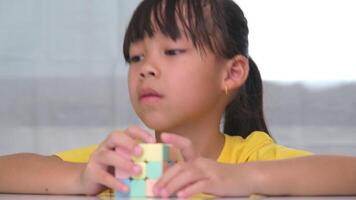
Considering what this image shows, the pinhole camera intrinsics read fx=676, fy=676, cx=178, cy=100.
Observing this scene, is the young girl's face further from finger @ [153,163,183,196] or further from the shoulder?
finger @ [153,163,183,196]

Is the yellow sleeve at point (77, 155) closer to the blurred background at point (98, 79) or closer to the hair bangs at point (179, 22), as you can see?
the hair bangs at point (179, 22)

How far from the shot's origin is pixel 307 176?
112 centimetres

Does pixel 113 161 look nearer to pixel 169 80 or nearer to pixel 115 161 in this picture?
pixel 115 161

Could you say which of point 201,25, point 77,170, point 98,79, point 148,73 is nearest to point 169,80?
point 148,73

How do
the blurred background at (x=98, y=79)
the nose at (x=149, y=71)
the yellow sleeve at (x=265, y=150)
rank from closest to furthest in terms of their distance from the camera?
the nose at (x=149, y=71) < the yellow sleeve at (x=265, y=150) < the blurred background at (x=98, y=79)

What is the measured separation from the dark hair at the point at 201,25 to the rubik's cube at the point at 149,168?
1.38 feet

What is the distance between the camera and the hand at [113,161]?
963 millimetres

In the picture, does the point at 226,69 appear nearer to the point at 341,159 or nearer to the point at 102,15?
the point at 341,159

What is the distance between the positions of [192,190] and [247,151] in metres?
0.48

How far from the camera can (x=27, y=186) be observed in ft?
3.92

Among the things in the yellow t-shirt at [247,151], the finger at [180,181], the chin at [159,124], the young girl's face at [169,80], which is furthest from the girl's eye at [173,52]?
the finger at [180,181]

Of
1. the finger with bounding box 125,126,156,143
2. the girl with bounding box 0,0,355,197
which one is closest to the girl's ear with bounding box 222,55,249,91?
the girl with bounding box 0,0,355,197

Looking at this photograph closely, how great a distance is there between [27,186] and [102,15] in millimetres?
1121

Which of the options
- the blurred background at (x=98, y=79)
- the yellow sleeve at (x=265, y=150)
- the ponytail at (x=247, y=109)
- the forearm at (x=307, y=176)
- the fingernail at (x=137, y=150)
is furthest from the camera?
the blurred background at (x=98, y=79)
